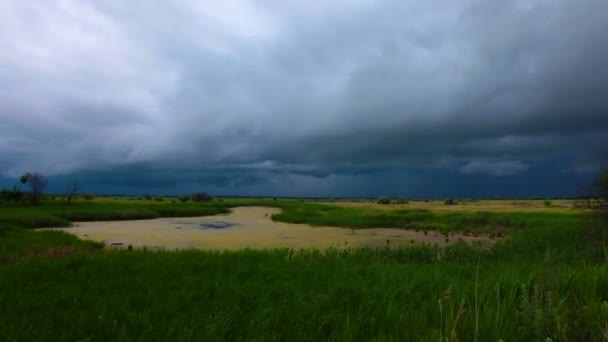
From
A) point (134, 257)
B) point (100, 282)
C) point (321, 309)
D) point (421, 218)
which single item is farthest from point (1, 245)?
point (421, 218)

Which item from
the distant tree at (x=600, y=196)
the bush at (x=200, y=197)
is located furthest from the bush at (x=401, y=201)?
the distant tree at (x=600, y=196)

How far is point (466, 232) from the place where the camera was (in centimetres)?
2281

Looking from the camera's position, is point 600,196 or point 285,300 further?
point 600,196

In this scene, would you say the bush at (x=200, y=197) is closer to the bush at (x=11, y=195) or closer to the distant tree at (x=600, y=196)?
the bush at (x=11, y=195)

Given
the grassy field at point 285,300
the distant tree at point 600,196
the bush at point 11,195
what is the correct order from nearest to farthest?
the grassy field at point 285,300 → the distant tree at point 600,196 → the bush at point 11,195

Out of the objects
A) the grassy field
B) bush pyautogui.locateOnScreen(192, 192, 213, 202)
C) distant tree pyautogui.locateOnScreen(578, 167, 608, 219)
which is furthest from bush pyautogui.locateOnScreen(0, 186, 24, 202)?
distant tree pyautogui.locateOnScreen(578, 167, 608, 219)

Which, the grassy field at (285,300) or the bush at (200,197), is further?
the bush at (200,197)

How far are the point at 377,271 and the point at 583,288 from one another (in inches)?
133

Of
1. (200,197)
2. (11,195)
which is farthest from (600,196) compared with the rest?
(200,197)

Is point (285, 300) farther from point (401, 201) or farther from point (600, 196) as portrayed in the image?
point (401, 201)

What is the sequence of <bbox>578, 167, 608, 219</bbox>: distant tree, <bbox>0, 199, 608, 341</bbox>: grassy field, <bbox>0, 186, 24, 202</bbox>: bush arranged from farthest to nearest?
1. <bbox>0, 186, 24, 202</bbox>: bush
2. <bbox>578, 167, 608, 219</bbox>: distant tree
3. <bbox>0, 199, 608, 341</bbox>: grassy field

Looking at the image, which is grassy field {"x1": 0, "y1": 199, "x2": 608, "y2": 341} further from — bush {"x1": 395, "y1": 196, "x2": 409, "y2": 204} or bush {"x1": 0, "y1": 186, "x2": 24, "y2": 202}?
bush {"x1": 395, "y1": 196, "x2": 409, "y2": 204}

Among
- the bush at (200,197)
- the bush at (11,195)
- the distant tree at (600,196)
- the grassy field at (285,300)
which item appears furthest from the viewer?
the bush at (200,197)

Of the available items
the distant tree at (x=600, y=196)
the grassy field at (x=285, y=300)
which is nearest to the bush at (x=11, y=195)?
the grassy field at (x=285, y=300)
